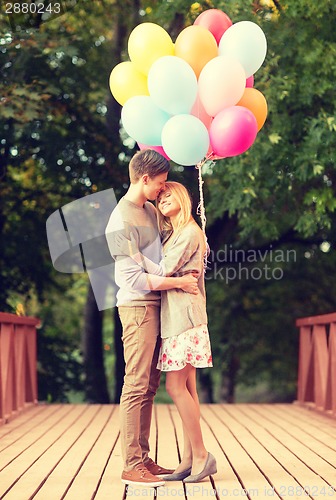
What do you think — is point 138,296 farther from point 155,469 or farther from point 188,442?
point 155,469

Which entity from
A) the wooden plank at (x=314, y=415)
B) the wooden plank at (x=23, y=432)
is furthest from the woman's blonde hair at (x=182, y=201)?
the wooden plank at (x=314, y=415)

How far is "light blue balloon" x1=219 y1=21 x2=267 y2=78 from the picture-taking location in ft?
14.5

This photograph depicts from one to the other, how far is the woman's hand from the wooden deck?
105 cm

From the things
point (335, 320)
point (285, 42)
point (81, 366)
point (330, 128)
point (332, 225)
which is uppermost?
point (285, 42)

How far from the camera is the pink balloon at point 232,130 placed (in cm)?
421

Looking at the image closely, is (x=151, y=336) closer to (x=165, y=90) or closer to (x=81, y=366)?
(x=165, y=90)

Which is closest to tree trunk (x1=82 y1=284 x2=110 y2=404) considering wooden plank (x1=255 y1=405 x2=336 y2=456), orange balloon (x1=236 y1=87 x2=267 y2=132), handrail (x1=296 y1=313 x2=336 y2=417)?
handrail (x1=296 y1=313 x2=336 y2=417)

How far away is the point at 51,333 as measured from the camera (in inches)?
504

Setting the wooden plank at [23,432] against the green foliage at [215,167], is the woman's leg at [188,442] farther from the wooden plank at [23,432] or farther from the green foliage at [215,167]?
the green foliage at [215,167]

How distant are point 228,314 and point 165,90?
9661 mm

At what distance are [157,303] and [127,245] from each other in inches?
13.0

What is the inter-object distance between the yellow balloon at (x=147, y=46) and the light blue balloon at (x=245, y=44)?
0.33 meters

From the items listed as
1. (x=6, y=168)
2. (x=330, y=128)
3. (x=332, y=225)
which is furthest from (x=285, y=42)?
(x=6, y=168)

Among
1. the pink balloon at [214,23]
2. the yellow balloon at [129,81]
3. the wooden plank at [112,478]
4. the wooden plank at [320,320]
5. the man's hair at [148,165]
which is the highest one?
the pink balloon at [214,23]
